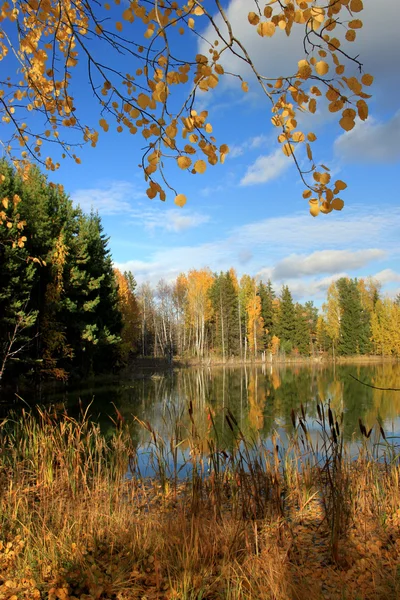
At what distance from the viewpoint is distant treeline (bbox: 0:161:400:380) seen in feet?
52.4

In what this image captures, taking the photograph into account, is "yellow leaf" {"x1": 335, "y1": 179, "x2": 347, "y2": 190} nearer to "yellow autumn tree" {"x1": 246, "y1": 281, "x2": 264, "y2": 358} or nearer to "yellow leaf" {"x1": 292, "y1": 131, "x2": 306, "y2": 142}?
"yellow leaf" {"x1": 292, "y1": 131, "x2": 306, "y2": 142}

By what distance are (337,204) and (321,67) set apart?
1.67ft

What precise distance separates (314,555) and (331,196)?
9.53ft

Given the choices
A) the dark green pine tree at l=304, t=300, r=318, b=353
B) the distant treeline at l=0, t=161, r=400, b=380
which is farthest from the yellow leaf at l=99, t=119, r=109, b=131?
the dark green pine tree at l=304, t=300, r=318, b=353

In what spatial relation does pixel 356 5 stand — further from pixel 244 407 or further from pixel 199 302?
pixel 199 302

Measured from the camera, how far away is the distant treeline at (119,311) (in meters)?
16.0

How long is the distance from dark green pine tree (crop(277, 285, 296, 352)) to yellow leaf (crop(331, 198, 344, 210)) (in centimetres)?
4955

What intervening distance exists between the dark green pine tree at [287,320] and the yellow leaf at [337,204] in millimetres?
49549

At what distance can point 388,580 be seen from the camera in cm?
263

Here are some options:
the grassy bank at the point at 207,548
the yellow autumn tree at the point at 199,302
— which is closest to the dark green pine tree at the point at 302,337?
the yellow autumn tree at the point at 199,302

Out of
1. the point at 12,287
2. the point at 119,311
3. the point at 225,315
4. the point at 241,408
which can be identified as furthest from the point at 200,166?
the point at 225,315

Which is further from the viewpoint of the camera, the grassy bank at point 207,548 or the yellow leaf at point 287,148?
the grassy bank at point 207,548

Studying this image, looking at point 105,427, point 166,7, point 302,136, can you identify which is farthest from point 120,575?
point 105,427

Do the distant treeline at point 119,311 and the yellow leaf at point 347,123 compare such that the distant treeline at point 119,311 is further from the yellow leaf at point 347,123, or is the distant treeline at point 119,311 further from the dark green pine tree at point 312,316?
the yellow leaf at point 347,123
